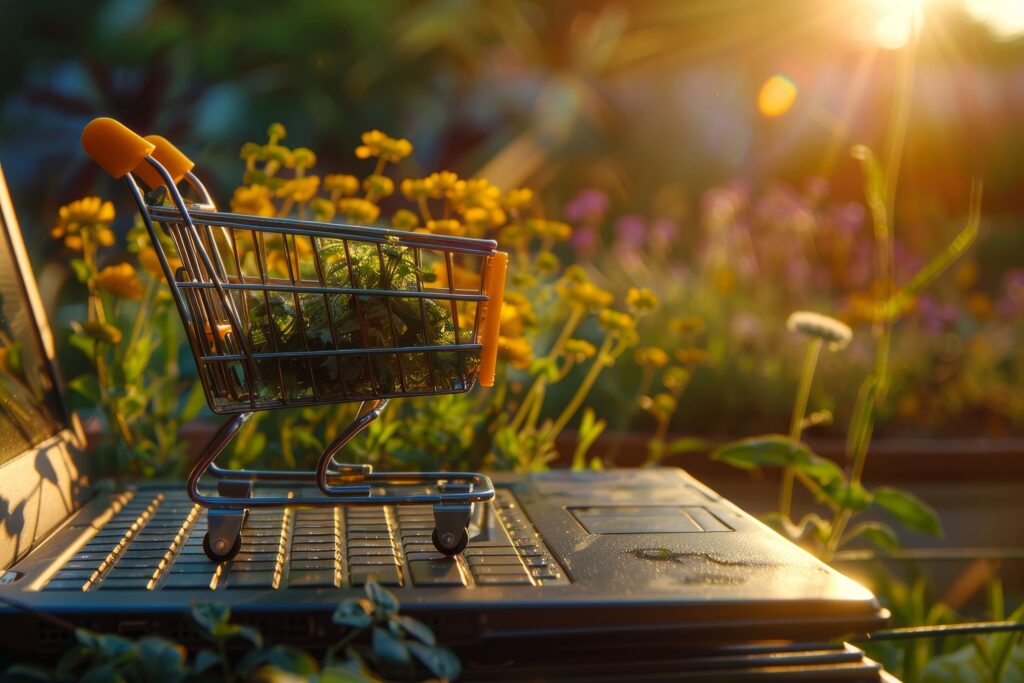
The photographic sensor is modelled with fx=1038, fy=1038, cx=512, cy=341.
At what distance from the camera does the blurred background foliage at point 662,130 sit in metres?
4.41

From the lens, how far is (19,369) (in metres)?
1.66

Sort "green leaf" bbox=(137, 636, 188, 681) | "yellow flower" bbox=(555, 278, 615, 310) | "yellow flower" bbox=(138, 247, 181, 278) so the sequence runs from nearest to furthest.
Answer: "green leaf" bbox=(137, 636, 188, 681), "yellow flower" bbox=(138, 247, 181, 278), "yellow flower" bbox=(555, 278, 615, 310)

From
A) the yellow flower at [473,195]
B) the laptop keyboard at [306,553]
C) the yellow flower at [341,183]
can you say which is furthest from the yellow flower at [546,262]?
the laptop keyboard at [306,553]

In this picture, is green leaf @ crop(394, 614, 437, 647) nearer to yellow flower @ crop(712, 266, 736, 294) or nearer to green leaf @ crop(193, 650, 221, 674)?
green leaf @ crop(193, 650, 221, 674)

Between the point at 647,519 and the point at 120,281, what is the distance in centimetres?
110

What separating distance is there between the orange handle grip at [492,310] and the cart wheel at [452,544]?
0.73ft

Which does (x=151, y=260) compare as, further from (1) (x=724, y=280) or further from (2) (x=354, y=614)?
(1) (x=724, y=280)

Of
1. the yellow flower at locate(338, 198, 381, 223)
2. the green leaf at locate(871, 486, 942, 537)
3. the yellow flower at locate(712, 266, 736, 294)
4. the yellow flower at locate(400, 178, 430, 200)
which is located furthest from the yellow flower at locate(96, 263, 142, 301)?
the yellow flower at locate(712, 266, 736, 294)

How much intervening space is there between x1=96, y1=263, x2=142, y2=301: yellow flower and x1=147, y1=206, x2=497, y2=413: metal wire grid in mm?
568

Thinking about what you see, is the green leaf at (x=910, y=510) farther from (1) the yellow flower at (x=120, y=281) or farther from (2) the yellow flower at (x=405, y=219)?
(1) the yellow flower at (x=120, y=281)

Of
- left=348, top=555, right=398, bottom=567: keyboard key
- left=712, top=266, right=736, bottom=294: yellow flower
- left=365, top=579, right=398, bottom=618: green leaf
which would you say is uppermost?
left=365, top=579, right=398, bottom=618: green leaf

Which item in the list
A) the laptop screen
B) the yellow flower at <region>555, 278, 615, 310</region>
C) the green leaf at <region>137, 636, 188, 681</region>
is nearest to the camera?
the green leaf at <region>137, 636, 188, 681</region>

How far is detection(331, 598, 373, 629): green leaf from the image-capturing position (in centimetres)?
108

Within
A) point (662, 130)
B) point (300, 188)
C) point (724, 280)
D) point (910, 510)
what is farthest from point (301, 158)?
point (662, 130)
